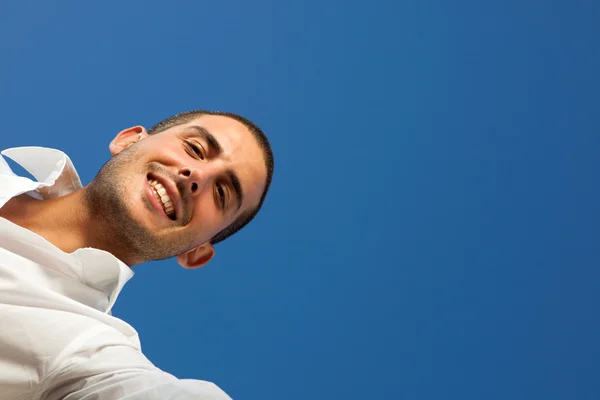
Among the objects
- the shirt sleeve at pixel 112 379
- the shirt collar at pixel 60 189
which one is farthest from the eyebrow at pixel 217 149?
the shirt sleeve at pixel 112 379

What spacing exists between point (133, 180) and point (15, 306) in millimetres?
289

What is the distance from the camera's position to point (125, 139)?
3.73 ft

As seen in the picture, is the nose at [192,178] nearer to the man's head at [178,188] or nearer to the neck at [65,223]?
the man's head at [178,188]

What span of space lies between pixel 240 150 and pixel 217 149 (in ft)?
0.16

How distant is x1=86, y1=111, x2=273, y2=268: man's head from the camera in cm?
94

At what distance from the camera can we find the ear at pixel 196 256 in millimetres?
1099

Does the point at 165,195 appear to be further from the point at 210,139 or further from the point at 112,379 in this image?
the point at 112,379

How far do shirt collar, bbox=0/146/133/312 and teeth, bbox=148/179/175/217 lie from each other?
108 millimetres

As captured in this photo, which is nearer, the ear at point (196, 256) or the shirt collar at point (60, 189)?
the shirt collar at point (60, 189)

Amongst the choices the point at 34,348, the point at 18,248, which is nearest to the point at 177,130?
the point at 18,248

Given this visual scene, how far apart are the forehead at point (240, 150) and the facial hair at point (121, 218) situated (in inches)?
5.1

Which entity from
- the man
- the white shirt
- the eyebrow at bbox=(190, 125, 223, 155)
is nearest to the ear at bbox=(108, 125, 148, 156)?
the man

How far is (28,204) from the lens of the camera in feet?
3.21

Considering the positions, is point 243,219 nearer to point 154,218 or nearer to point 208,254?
point 208,254
